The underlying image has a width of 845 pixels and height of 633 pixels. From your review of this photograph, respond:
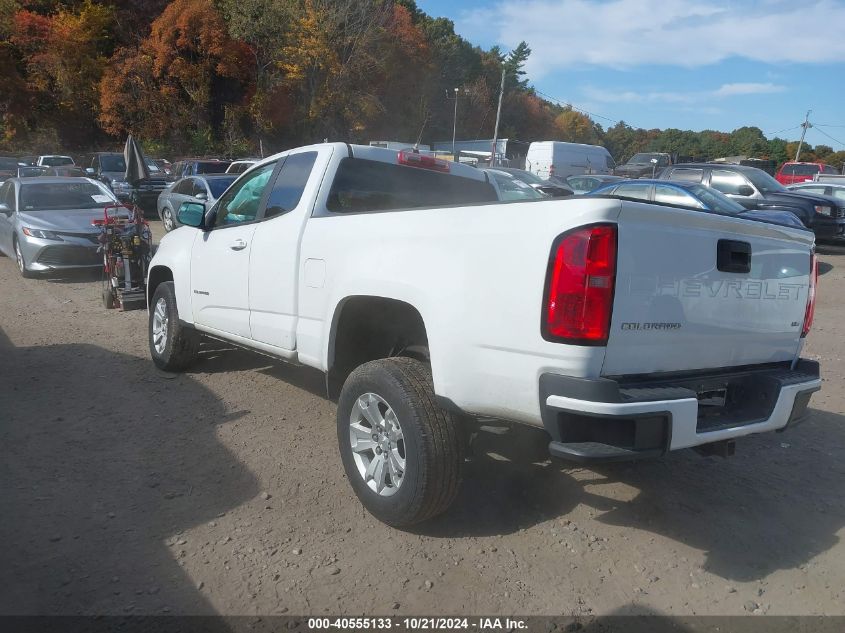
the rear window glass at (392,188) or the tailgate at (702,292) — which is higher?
the rear window glass at (392,188)

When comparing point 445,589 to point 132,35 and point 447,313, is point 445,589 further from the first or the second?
point 132,35

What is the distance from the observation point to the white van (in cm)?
3188

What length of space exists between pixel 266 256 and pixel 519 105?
71086 millimetres

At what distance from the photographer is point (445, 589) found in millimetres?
3115

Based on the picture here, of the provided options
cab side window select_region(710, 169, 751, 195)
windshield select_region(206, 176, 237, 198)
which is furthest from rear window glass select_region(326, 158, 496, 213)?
windshield select_region(206, 176, 237, 198)

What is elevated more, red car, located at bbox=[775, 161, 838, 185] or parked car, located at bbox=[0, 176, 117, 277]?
red car, located at bbox=[775, 161, 838, 185]

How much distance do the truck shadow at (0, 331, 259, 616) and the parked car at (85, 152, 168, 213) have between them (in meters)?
13.5

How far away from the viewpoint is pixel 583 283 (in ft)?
9.02

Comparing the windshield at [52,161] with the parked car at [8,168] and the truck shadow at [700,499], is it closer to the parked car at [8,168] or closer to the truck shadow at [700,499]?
the parked car at [8,168]

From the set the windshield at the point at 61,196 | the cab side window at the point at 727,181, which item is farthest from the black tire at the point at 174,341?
the cab side window at the point at 727,181

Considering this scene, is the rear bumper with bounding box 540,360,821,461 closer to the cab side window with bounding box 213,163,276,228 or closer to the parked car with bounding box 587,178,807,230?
the cab side window with bounding box 213,163,276,228

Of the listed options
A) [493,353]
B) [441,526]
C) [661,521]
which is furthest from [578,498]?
[493,353]

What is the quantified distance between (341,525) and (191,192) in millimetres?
13825

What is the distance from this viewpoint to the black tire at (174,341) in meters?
5.95
